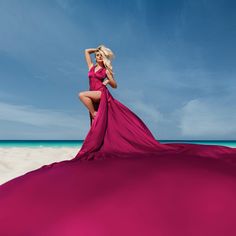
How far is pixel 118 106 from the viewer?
4801mm

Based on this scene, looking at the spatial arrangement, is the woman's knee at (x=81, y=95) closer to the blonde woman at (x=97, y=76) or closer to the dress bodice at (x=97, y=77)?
the blonde woman at (x=97, y=76)

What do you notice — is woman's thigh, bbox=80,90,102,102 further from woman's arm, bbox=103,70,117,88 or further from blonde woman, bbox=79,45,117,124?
woman's arm, bbox=103,70,117,88

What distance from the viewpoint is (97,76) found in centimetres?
480

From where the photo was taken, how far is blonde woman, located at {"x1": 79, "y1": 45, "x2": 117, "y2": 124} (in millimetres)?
4699

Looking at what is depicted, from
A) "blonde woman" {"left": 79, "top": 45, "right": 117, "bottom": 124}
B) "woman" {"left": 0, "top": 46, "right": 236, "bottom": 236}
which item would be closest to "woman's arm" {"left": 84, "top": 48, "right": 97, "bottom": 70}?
"blonde woman" {"left": 79, "top": 45, "right": 117, "bottom": 124}

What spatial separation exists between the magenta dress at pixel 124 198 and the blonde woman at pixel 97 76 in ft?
3.34

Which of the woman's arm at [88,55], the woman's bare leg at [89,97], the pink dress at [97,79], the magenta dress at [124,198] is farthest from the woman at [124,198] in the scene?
the woman's arm at [88,55]

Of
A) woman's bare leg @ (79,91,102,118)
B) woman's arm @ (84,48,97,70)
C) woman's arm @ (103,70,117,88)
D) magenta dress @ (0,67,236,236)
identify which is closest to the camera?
magenta dress @ (0,67,236,236)

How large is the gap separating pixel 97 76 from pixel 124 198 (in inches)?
99.5

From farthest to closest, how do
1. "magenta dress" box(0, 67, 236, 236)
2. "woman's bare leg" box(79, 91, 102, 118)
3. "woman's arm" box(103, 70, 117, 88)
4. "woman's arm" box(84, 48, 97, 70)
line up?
"woman's arm" box(84, 48, 97, 70), "woman's arm" box(103, 70, 117, 88), "woman's bare leg" box(79, 91, 102, 118), "magenta dress" box(0, 67, 236, 236)

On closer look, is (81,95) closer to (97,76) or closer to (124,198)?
(97,76)

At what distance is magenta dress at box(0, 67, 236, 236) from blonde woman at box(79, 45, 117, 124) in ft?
3.34

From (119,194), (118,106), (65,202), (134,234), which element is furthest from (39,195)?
(118,106)

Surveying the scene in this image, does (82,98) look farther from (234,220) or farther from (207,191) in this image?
(234,220)
